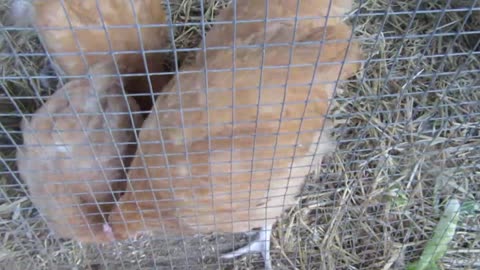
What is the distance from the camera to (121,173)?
149 centimetres

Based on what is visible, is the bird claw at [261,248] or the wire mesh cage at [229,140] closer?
the wire mesh cage at [229,140]

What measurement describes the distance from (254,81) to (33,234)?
3.03ft

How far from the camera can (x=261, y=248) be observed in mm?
1807

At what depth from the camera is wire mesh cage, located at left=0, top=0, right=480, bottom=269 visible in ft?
4.23

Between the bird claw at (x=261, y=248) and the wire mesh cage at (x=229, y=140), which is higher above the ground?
the wire mesh cage at (x=229, y=140)

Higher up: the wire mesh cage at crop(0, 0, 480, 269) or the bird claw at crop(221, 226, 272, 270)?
the wire mesh cage at crop(0, 0, 480, 269)

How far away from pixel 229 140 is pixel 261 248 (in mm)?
637

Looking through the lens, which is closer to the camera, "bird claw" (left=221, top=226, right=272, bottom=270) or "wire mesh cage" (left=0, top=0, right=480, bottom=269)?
"wire mesh cage" (left=0, top=0, right=480, bottom=269)

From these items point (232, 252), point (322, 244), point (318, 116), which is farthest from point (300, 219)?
point (318, 116)

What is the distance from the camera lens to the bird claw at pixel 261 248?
176 centimetres

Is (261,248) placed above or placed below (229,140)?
below

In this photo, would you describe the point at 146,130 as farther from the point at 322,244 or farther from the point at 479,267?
the point at 479,267

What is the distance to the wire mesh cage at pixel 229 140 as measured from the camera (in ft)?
4.23

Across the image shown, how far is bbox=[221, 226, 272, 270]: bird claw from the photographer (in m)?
1.76
